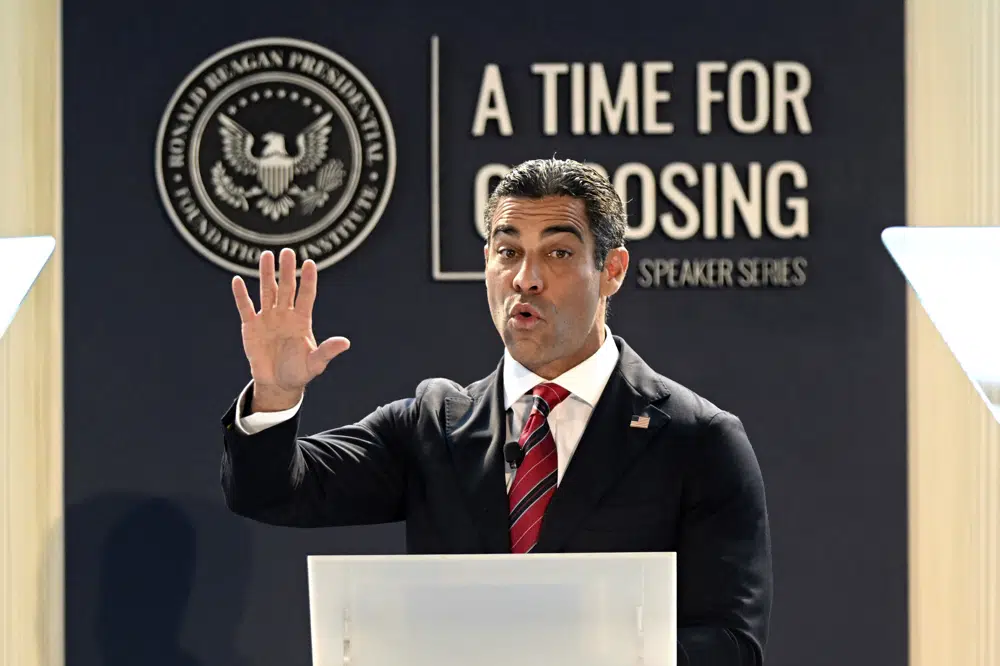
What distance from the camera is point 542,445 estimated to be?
2201 millimetres

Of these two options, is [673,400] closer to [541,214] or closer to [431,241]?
[541,214]

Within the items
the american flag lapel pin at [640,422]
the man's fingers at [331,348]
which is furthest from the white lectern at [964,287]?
the man's fingers at [331,348]

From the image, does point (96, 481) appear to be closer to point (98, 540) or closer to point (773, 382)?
point (98, 540)

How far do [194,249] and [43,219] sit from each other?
45 centimetres

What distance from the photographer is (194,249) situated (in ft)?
12.8

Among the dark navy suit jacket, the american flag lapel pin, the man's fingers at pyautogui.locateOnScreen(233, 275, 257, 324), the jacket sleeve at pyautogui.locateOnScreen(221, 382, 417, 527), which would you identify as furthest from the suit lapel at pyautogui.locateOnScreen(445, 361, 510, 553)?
the man's fingers at pyautogui.locateOnScreen(233, 275, 257, 324)

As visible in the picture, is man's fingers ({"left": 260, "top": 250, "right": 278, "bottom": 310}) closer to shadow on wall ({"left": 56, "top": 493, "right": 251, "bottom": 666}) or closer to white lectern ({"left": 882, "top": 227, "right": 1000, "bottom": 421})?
white lectern ({"left": 882, "top": 227, "right": 1000, "bottom": 421})

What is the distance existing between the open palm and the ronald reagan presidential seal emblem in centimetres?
193

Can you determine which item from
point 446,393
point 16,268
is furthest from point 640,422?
point 16,268

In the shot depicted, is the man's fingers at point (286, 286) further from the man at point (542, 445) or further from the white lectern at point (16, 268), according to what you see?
the white lectern at point (16, 268)

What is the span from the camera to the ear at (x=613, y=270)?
2.29 m

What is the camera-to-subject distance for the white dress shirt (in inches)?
87.6

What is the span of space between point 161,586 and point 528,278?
2.23m

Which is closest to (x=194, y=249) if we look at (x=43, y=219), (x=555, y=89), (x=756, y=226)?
(x=43, y=219)
